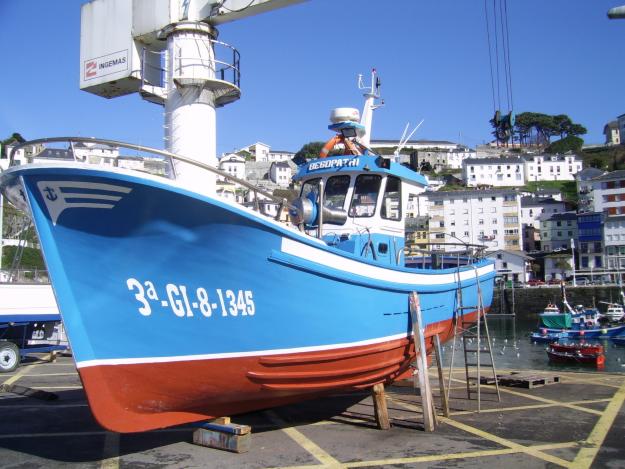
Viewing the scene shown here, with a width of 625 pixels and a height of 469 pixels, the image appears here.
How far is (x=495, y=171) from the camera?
3615 inches

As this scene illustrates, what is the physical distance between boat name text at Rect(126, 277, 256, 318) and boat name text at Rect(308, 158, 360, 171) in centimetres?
359

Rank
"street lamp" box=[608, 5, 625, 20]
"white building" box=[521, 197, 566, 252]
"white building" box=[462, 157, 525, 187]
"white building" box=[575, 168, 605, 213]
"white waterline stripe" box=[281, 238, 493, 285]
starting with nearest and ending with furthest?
"street lamp" box=[608, 5, 625, 20]
"white waterline stripe" box=[281, 238, 493, 285]
"white building" box=[521, 197, 566, 252]
"white building" box=[575, 168, 605, 213]
"white building" box=[462, 157, 525, 187]

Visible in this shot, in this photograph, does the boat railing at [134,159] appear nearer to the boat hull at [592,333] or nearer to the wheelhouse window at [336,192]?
the wheelhouse window at [336,192]

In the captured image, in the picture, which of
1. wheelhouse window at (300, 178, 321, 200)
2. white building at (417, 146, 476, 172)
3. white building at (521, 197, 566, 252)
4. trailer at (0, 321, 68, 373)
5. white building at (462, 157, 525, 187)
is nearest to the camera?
wheelhouse window at (300, 178, 321, 200)

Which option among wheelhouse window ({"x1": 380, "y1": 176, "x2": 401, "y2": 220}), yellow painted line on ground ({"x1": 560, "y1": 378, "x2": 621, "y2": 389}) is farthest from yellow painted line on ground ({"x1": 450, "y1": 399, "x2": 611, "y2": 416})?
wheelhouse window ({"x1": 380, "y1": 176, "x2": 401, "y2": 220})

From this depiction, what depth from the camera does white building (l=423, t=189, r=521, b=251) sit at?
66938 millimetres

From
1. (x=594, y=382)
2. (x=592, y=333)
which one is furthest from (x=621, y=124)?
(x=594, y=382)

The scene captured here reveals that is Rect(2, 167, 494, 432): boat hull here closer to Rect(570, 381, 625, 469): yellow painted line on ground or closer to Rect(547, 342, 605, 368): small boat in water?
Rect(570, 381, 625, 469): yellow painted line on ground

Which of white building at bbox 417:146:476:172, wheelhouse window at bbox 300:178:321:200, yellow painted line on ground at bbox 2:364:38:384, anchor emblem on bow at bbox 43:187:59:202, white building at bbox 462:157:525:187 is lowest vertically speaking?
yellow painted line on ground at bbox 2:364:38:384

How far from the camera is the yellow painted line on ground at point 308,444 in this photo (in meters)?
5.81

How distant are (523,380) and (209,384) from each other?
6.68 meters

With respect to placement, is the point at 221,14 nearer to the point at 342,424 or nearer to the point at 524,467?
the point at 342,424

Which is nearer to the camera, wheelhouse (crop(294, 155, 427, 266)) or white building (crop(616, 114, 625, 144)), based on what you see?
wheelhouse (crop(294, 155, 427, 266))

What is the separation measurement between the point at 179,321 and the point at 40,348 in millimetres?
9449
